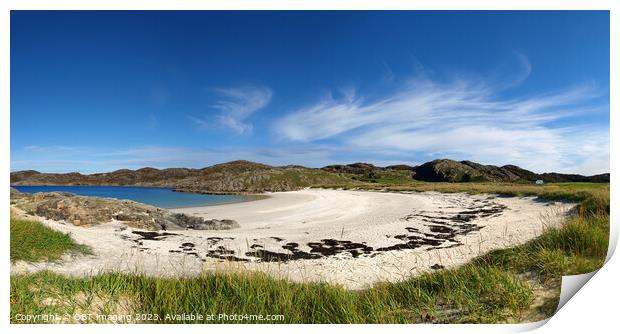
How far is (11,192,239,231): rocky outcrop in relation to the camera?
33.1 ft

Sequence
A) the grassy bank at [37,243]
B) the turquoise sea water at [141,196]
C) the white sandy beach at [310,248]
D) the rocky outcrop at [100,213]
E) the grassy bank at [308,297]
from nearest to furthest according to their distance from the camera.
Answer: the grassy bank at [308,297]
the grassy bank at [37,243]
the white sandy beach at [310,248]
the rocky outcrop at [100,213]
the turquoise sea water at [141,196]

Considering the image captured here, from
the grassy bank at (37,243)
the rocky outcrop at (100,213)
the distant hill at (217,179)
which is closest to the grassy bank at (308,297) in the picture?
the grassy bank at (37,243)

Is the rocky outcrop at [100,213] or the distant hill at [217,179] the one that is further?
the distant hill at [217,179]

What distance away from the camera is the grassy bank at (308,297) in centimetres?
301

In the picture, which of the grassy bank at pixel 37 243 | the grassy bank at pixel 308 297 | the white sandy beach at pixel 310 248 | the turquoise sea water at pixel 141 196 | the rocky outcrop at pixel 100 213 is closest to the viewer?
the grassy bank at pixel 308 297

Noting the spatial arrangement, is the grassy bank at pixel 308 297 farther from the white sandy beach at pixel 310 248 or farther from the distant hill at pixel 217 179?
the distant hill at pixel 217 179

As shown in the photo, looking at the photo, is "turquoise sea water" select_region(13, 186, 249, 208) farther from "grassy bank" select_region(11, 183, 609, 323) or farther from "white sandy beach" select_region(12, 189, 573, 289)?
"grassy bank" select_region(11, 183, 609, 323)

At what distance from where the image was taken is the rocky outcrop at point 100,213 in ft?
33.1

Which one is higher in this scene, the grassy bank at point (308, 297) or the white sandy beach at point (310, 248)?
the grassy bank at point (308, 297)

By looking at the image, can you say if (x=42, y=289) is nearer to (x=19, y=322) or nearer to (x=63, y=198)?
(x=19, y=322)

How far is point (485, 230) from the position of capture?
10633 millimetres

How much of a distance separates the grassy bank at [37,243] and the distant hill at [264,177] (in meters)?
0.94
